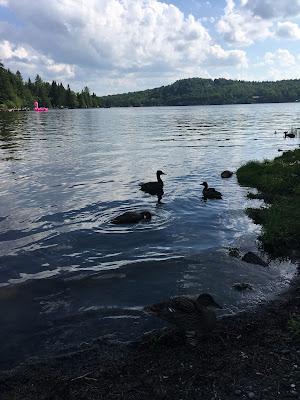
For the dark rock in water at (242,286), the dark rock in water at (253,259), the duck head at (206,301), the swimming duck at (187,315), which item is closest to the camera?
the swimming duck at (187,315)

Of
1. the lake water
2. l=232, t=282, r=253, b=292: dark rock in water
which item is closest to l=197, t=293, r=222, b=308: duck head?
the lake water

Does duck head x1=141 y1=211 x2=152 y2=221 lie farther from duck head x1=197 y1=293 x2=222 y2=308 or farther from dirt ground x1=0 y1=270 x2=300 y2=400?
dirt ground x1=0 y1=270 x2=300 y2=400

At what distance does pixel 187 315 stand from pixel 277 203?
11.9 m

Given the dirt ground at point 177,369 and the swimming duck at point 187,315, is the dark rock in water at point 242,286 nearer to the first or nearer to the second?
the dirt ground at point 177,369

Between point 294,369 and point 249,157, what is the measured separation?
34.8 metres

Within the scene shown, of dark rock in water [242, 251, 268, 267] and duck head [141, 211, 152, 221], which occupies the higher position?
duck head [141, 211, 152, 221]

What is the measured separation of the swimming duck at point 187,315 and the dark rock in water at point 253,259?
470 centimetres

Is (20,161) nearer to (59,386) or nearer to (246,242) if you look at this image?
(246,242)

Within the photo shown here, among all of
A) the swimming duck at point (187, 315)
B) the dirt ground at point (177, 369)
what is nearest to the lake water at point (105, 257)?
the swimming duck at point (187, 315)

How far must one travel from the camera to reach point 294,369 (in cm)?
777

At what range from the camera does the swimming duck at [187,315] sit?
9453 mm

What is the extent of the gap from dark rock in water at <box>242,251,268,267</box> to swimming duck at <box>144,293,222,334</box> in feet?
15.4

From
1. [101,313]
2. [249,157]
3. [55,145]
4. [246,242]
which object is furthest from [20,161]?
[101,313]

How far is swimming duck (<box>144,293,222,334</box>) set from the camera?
31.0 ft
